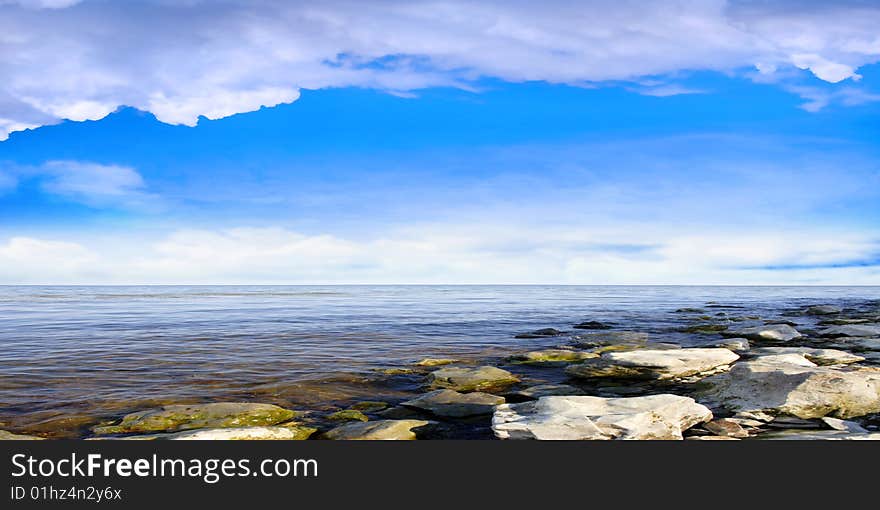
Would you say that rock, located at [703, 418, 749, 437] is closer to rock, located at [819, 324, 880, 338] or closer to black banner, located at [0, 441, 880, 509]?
black banner, located at [0, 441, 880, 509]

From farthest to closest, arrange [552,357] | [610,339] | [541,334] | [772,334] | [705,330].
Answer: [705,330], [541,334], [610,339], [772,334], [552,357]

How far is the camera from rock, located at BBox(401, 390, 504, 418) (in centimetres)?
1020

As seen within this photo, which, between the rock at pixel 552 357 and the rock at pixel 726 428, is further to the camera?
the rock at pixel 552 357

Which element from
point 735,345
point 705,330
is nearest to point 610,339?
point 735,345

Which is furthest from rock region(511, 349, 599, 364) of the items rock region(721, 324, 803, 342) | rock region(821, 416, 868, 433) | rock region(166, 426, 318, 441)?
rock region(166, 426, 318, 441)

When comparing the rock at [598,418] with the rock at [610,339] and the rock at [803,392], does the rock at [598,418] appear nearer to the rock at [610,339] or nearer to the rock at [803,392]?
the rock at [803,392]

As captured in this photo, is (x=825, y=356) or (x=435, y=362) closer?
(x=825, y=356)

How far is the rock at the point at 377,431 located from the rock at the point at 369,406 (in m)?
1.86

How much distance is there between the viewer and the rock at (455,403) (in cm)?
1020

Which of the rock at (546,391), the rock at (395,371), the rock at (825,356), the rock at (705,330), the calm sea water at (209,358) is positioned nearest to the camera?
the rock at (546,391)

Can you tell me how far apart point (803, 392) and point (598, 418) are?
4253mm

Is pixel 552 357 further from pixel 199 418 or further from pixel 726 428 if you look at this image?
pixel 199 418

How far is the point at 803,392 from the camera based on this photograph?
9.58 meters

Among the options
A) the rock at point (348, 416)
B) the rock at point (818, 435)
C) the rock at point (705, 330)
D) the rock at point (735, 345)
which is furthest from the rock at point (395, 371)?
the rock at point (705, 330)
